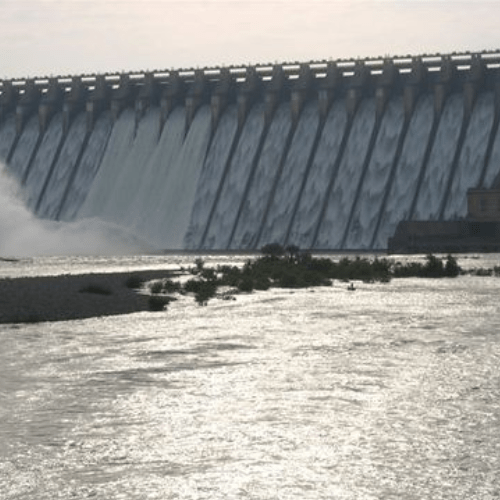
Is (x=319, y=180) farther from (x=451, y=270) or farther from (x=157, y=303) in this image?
(x=157, y=303)

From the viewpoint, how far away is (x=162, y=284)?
56125 mm

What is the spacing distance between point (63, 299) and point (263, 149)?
212 ft

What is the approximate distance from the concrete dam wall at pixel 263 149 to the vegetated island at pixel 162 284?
25458mm

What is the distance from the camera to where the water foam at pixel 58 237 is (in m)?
114

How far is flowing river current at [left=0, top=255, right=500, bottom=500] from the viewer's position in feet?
59.1

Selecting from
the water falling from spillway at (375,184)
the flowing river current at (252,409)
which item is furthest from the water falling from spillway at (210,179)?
the flowing river current at (252,409)

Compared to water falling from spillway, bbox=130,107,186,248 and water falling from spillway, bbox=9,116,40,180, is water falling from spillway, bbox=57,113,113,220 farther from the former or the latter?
water falling from spillway, bbox=9,116,40,180

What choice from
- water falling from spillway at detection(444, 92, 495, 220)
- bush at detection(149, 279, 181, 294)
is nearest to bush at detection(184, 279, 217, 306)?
bush at detection(149, 279, 181, 294)

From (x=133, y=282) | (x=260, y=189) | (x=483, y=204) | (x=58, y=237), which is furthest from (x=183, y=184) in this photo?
(x=133, y=282)

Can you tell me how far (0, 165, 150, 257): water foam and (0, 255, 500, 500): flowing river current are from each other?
2953 inches

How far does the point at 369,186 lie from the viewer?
103500 mm

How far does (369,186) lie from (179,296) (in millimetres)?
53764

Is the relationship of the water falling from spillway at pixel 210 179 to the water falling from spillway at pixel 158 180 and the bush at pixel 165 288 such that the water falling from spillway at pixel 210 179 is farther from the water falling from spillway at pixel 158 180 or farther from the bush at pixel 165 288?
the bush at pixel 165 288

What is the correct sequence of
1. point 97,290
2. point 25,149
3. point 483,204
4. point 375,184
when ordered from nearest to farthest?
point 97,290
point 483,204
point 375,184
point 25,149
